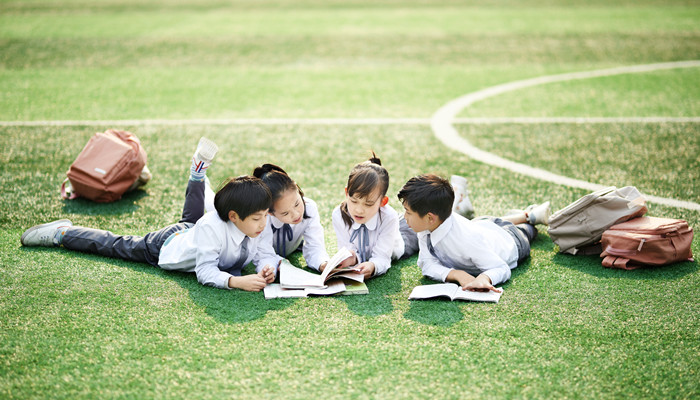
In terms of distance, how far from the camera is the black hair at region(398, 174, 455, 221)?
4074 millimetres

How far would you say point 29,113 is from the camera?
8.34m

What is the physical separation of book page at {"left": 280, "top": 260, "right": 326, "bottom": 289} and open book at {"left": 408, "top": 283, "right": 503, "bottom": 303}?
60 cm

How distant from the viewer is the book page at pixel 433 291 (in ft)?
13.1

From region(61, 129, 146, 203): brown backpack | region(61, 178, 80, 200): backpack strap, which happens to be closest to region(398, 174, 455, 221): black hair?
region(61, 129, 146, 203): brown backpack

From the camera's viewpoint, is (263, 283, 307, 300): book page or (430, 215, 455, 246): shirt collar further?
(430, 215, 455, 246): shirt collar

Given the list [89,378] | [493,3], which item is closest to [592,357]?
[89,378]

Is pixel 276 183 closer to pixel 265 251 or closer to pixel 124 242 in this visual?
pixel 265 251

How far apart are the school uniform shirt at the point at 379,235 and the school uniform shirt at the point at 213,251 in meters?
0.48

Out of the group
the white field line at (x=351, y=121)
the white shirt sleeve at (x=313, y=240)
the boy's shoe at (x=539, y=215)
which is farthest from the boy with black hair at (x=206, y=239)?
the white field line at (x=351, y=121)

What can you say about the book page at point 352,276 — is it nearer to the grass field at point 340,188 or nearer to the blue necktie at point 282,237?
the grass field at point 340,188

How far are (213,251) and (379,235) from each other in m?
1.11

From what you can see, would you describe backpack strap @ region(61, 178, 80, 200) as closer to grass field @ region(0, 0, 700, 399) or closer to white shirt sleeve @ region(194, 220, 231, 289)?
grass field @ region(0, 0, 700, 399)

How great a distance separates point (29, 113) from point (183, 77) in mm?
2703

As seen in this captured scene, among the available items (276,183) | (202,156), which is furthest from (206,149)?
(276,183)
